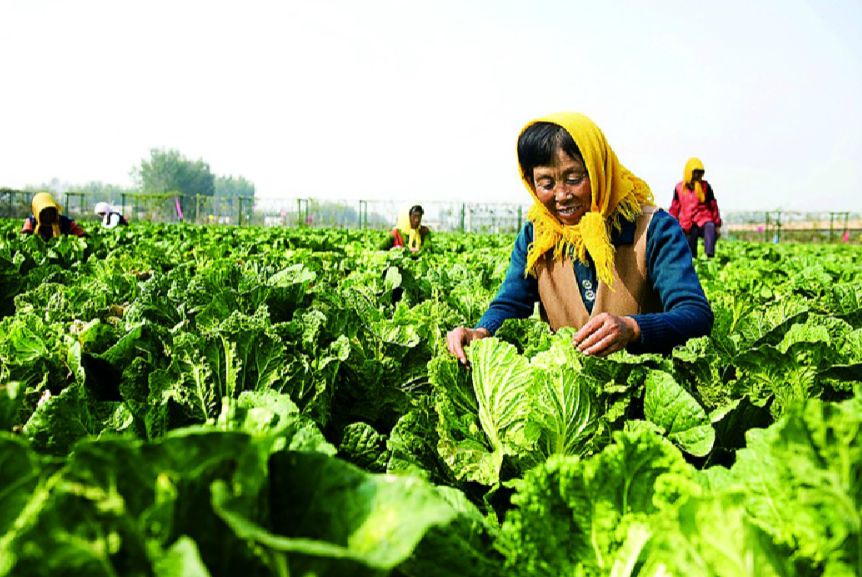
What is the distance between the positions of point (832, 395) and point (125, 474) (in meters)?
2.11

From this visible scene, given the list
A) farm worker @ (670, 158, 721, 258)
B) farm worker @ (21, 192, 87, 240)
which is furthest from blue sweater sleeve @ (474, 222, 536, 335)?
farm worker @ (670, 158, 721, 258)

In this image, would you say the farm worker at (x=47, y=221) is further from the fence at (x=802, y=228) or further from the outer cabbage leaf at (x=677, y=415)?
the fence at (x=802, y=228)

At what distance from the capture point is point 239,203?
41.8 m

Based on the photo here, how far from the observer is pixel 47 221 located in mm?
10375

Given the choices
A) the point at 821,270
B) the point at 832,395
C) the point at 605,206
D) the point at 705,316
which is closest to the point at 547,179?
the point at 605,206

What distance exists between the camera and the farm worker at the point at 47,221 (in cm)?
1032

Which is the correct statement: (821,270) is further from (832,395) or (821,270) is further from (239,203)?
(239,203)

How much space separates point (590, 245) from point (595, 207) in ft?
0.61

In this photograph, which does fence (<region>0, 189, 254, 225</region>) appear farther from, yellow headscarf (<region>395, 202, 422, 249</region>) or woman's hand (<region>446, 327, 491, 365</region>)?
woman's hand (<region>446, 327, 491, 365</region>)

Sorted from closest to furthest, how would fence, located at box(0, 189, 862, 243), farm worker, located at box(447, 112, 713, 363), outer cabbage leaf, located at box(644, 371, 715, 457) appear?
outer cabbage leaf, located at box(644, 371, 715, 457) → farm worker, located at box(447, 112, 713, 363) → fence, located at box(0, 189, 862, 243)

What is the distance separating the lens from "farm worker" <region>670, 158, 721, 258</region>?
12.0m

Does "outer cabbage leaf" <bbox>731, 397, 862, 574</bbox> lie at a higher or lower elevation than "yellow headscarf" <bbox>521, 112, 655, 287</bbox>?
lower

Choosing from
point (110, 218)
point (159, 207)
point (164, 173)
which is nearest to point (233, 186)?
point (164, 173)

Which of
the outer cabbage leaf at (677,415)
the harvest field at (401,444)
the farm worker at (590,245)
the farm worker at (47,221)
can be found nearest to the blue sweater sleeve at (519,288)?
the farm worker at (590,245)
